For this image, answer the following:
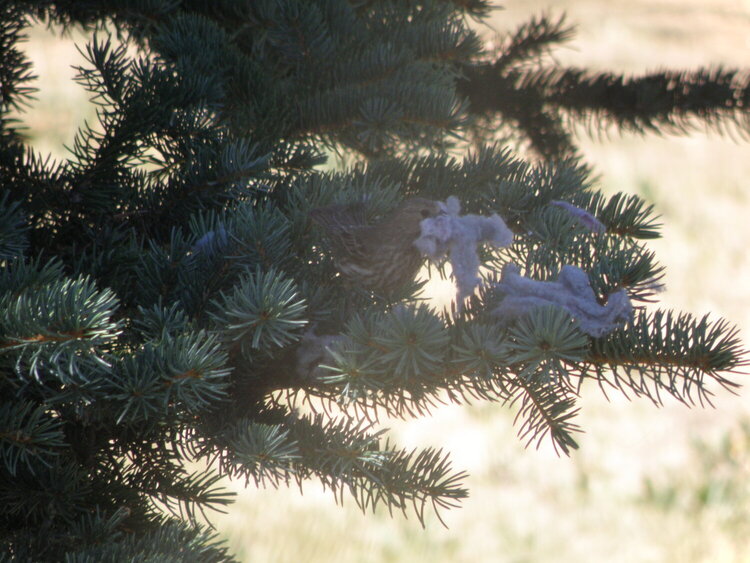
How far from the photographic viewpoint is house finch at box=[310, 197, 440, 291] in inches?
31.2

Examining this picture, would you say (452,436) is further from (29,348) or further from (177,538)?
(29,348)

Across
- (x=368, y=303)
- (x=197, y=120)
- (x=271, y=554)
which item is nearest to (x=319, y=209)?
(x=368, y=303)

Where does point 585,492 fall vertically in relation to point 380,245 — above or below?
above

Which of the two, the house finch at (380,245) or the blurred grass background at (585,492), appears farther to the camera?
the blurred grass background at (585,492)

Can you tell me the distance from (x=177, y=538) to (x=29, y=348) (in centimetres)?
30

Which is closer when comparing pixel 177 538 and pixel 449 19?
pixel 177 538

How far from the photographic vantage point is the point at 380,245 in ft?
2.61

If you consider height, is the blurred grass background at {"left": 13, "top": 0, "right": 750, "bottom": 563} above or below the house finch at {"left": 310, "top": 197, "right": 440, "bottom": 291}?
above

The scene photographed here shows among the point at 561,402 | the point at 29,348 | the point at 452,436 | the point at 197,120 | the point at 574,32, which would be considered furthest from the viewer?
the point at 452,436

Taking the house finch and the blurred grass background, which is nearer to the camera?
the house finch

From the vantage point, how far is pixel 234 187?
2.96ft

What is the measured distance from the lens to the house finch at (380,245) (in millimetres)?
792

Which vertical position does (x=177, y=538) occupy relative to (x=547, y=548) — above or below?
below

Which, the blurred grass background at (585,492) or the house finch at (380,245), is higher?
the blurred grass background at (585,492)
